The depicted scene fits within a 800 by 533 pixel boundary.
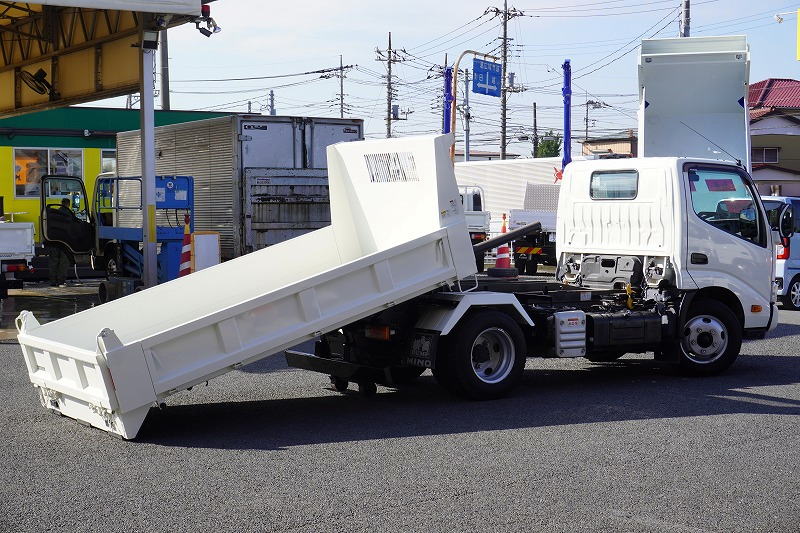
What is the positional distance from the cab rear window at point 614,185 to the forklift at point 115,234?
31.9 feet

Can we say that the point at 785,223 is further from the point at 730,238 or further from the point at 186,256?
the point at 186,256

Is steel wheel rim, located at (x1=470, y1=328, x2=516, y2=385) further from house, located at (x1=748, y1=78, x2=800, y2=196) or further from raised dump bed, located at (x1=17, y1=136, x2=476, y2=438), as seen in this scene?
house, located at (x1=748, y1=78, x2=800, y2=196)

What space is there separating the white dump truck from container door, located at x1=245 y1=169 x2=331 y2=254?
1035 cm

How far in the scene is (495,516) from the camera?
6211 millimetres

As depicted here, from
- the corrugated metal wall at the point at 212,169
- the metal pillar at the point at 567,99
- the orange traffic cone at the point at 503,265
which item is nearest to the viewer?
the orange traffic cone at the point at 503,265

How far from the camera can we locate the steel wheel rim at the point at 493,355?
9.87m

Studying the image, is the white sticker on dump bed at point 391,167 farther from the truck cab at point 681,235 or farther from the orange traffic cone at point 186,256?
the orange traffic cone at point 186,256

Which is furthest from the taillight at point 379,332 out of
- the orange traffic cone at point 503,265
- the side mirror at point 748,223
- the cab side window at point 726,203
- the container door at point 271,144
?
the container door at point 271,144

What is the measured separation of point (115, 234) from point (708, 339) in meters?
12.7

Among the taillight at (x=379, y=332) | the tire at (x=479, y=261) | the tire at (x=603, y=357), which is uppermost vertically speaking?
the tire at (x=479, y=261)

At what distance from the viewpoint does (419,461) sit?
755 centimetres

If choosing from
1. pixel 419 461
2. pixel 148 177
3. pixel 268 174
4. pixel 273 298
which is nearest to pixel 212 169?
pixel 268 174

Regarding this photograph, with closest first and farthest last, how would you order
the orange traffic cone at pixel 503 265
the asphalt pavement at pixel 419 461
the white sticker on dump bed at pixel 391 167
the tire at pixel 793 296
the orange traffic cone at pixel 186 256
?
the asphalt pavement at pixel 419 461 < the white sticker on dump bed at pixel 391 167 < the orange traffic cone at pixel 503 265 < the tire at pixel 793 296 < the orange traffic cone at pixel 186 256

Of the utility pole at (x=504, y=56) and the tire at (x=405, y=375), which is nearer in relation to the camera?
the tire at (x=405, y=375)
